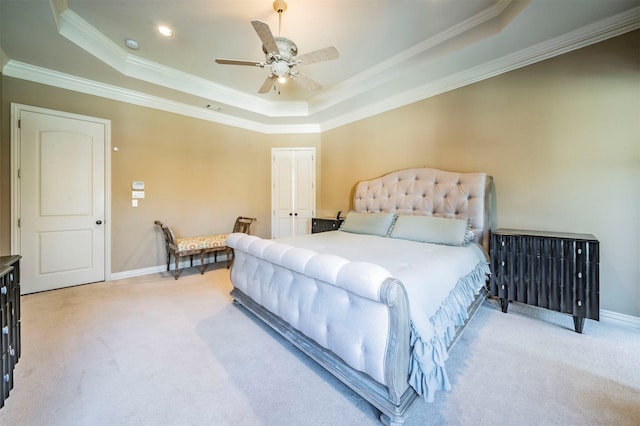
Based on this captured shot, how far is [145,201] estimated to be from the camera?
13.3ft

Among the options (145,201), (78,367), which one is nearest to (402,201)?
(78,367)

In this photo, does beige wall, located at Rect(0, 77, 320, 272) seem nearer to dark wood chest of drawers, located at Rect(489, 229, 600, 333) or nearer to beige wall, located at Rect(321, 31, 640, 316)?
beige wall, located at Rect(321, 31, 640, 316)

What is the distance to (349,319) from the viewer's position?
149 centimetres

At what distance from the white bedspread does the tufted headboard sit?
51 cm

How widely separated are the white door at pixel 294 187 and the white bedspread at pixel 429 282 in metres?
2.64

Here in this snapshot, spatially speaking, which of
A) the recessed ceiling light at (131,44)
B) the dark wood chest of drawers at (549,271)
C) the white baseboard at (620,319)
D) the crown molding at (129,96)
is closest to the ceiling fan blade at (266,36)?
the recessed ceiling light at (131,44)

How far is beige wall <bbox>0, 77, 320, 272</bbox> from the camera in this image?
138 inches

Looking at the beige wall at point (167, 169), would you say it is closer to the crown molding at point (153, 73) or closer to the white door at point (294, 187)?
the white door at point (294, 187)

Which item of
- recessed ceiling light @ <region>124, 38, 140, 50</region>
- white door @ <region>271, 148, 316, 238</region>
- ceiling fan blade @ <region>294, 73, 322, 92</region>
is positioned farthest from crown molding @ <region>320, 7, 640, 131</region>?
recessed ceiling light @ <region>124, 38, 140, 50</region>

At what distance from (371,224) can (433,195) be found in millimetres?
924

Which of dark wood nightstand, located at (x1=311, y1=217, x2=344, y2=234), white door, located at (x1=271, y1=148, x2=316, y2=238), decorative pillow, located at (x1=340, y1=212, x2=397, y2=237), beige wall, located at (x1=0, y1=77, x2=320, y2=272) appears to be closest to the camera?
decorative pillow, located at (x1=340, y1=212, x2=397, y2=237)

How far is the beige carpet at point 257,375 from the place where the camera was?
1.39 metres

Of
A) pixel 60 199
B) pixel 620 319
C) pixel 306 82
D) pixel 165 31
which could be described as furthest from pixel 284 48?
pixel 620 319

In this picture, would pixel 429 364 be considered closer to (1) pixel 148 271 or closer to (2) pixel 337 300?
(2) pixel 337 300
